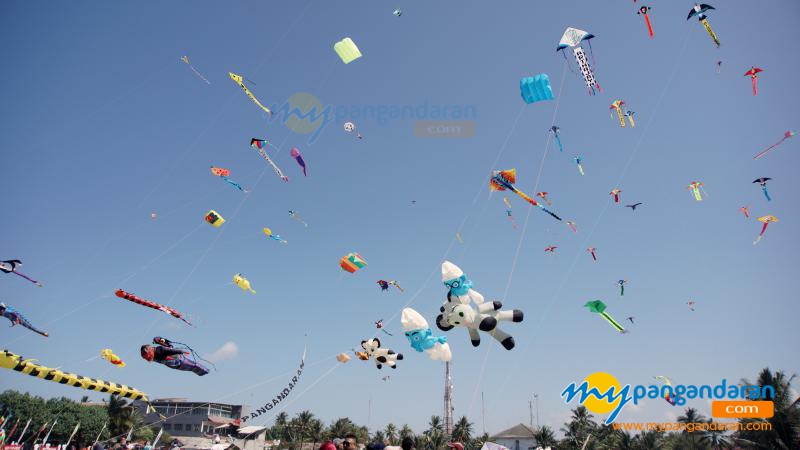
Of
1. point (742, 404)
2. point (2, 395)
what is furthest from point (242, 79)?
point (2, 395)

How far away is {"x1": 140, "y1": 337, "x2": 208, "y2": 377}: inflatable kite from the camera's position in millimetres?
16922

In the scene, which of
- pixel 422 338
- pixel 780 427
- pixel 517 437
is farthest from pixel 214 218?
pixel 517 437

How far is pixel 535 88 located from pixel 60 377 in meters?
21.9

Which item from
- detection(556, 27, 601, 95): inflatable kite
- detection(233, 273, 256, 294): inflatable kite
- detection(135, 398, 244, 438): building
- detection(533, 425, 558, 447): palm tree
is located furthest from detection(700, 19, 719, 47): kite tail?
detection(135, 398, 244, 438): building

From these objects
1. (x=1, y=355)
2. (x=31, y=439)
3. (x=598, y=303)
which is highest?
(x=598, y=303)

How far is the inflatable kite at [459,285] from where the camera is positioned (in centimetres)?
1257

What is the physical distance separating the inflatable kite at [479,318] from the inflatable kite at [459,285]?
130mm

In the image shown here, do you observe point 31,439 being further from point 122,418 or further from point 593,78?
point 593,78

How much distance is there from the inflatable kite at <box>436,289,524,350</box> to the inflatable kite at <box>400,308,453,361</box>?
707mm

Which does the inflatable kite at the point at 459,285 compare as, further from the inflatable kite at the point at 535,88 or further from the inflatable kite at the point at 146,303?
the inflatable kite at the point at 146,303

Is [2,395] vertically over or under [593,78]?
under

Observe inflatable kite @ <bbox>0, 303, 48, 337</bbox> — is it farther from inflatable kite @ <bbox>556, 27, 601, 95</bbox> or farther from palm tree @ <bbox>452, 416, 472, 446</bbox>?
palm tree @ <bbox>452, 416, 472, 446</bbox>

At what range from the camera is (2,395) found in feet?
180

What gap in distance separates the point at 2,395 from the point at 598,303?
7263 cm
